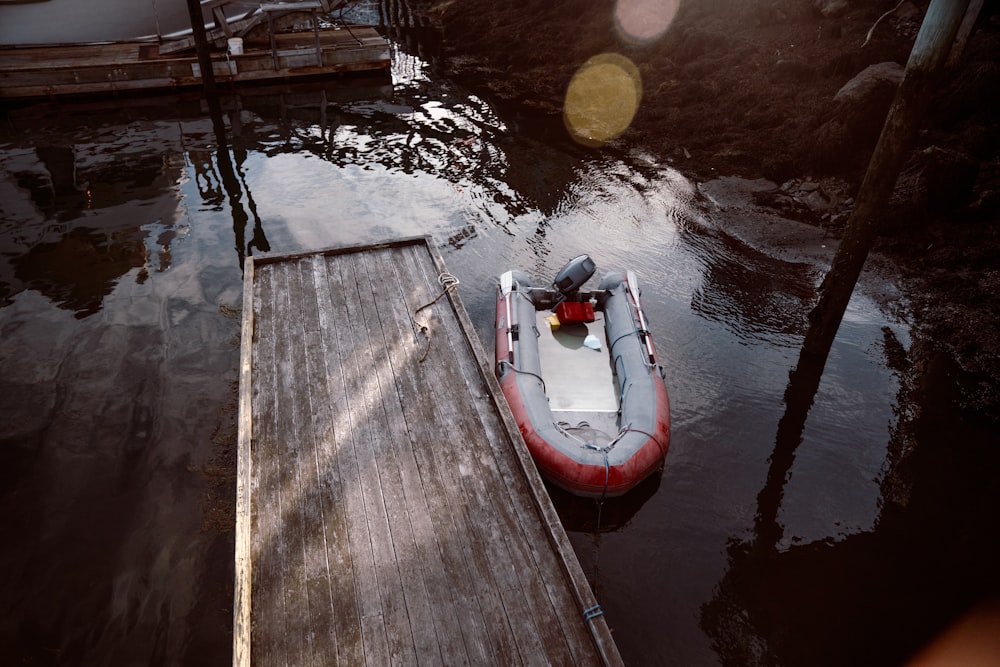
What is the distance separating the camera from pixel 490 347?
327 inches

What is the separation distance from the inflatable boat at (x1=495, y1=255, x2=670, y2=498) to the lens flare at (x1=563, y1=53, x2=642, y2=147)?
862 cm

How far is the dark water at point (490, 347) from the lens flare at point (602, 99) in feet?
8.76

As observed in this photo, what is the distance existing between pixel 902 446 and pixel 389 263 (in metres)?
6.97

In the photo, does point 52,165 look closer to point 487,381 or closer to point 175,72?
point 175,72

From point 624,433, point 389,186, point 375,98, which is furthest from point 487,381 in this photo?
point 375,98

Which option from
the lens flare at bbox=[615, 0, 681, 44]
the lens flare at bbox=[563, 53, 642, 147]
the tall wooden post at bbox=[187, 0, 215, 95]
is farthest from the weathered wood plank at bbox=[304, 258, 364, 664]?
the lens flare at bbox=[615, 0, 681, 44]

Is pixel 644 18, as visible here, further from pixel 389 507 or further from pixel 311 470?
pixel 389 507

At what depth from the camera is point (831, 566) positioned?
5789 millimetres

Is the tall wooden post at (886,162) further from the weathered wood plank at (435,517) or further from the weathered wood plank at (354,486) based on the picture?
the weathered wood plank at (354,486)

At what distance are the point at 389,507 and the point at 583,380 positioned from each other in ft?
11.9

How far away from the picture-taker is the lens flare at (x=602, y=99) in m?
16.0

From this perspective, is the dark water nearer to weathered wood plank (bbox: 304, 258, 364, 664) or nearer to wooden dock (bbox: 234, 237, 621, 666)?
wooden dock (bbox: 234, 237, 621, 666)

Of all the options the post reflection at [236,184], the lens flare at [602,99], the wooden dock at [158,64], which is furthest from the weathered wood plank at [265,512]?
the wooden dock at [158,64]

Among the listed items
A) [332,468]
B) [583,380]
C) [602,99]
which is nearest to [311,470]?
[332,468]
